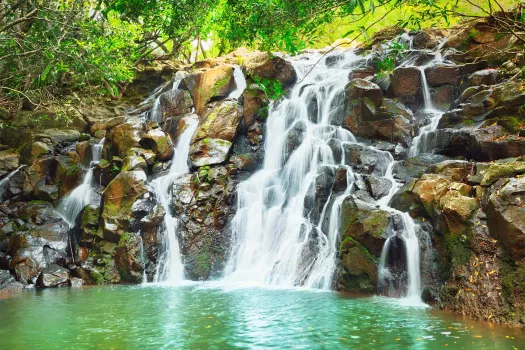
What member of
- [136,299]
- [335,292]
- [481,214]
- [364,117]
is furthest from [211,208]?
[481,214]

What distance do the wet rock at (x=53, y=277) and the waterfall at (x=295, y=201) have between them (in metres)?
4.25

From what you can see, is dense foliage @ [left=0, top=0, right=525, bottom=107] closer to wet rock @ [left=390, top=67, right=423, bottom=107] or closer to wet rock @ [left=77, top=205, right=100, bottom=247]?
wet rock @ [left=390, top=67, right=423, bottom=107]

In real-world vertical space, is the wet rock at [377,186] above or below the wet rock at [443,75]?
below

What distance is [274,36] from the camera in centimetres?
849

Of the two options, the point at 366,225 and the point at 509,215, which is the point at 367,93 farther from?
the point at 509,215

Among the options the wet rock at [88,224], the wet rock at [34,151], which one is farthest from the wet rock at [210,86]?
the wet rock at [34,151]

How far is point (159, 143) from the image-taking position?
1377 cm

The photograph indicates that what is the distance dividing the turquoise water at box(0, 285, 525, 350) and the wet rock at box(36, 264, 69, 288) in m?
1.78

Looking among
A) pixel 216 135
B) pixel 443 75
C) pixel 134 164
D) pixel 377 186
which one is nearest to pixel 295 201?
pixel 377 186

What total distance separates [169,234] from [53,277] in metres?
3.09

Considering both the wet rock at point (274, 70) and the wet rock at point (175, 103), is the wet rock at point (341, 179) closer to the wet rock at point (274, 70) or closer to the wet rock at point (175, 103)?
the wet rock at point (274, 70)

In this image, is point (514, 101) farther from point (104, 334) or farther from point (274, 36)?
point (104, 334)

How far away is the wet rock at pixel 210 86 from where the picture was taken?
49.6 feet

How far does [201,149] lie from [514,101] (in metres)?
8.31
